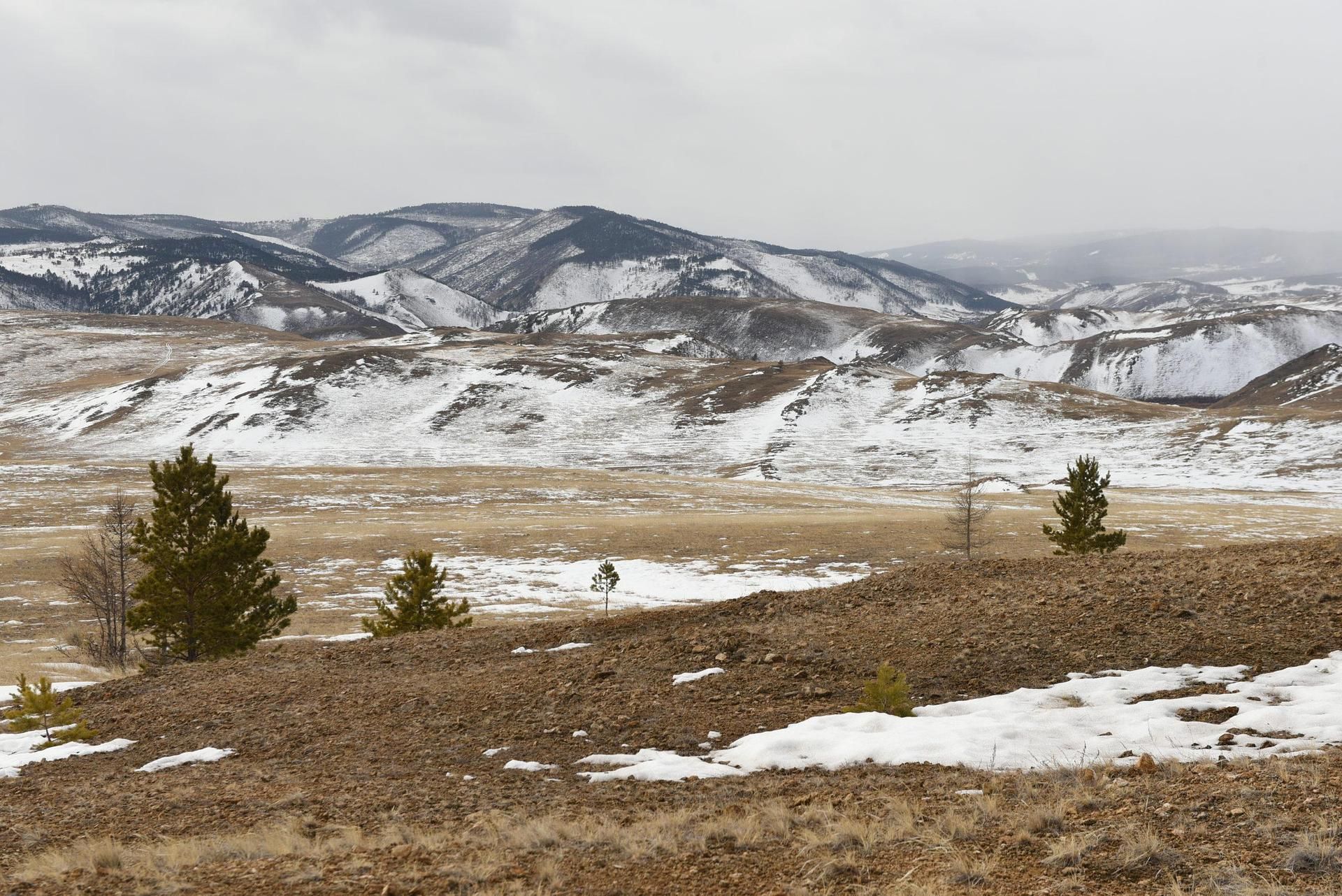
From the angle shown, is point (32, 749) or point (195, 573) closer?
point (32, 749)

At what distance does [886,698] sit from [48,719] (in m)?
13.2

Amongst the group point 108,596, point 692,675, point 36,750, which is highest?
point 692,675

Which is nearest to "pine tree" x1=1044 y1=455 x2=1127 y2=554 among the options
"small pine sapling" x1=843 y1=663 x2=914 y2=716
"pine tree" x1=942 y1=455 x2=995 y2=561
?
"pine tree" x1=942 y1=455 x2=995 y2=561

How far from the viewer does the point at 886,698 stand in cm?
1076

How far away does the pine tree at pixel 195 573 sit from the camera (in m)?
19.8

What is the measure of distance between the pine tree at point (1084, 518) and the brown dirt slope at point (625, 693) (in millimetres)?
12722

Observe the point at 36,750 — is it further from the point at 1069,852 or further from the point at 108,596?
the point at 108,596

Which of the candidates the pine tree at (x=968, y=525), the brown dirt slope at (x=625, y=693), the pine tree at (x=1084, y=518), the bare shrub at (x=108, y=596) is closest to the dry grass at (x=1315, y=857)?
the brown dirt slope at (x=625, y=693)

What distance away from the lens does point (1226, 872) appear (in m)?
5.67

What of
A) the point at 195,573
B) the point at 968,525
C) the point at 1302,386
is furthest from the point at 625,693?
the point at 1302,386

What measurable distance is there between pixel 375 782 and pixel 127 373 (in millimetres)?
203601

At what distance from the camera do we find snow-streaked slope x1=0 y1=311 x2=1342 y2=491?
358 feet

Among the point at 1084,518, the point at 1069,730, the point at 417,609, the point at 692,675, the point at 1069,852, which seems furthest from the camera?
the point at 1084,518

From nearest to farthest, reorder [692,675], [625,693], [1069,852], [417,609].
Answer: [1069,852], [625,693], [692,675], [417,609]
